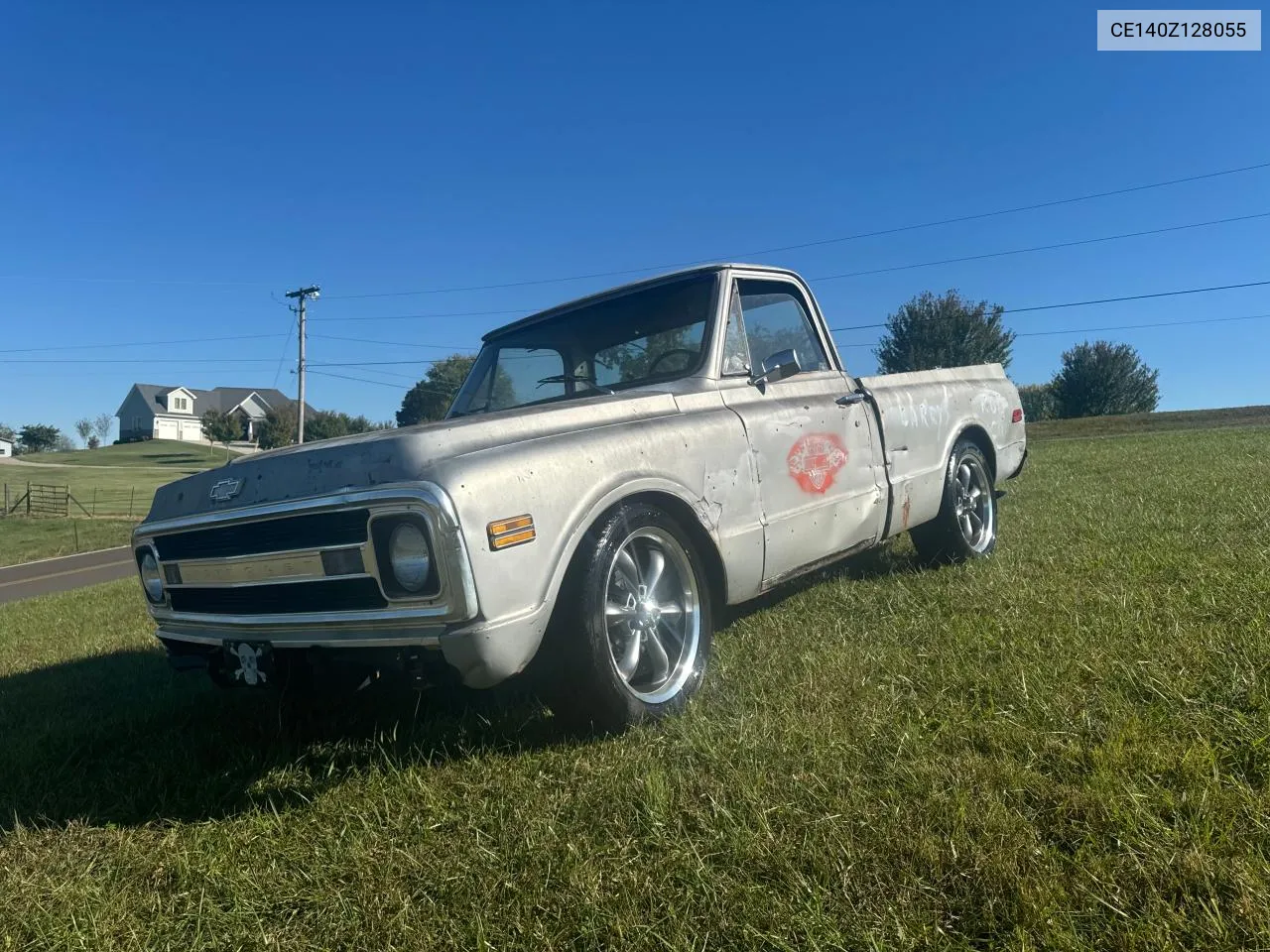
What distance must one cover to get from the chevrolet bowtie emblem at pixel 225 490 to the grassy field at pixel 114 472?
20947 mm

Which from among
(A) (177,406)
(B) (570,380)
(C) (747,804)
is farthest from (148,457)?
(C) (747,804)

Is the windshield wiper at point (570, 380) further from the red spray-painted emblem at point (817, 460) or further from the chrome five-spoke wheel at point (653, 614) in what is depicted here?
the chrome five-spoke wheel at point (653, 614)

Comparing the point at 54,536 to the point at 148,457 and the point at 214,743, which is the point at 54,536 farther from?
the point at 148,457

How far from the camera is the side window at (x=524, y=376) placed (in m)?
4.05

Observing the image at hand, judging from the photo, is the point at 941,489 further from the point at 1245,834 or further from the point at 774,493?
the point at 1245,834

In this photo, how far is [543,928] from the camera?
1673 millimetres

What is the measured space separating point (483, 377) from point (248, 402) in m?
96.1

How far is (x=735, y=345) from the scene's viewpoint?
3.71 metres

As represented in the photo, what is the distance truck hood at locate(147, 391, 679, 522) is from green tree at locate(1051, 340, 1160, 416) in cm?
6059

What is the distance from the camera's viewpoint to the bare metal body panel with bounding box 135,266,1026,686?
2.22 meters

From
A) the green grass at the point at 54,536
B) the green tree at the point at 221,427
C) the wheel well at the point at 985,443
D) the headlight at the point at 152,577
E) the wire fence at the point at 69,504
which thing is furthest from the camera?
the green tree at the point at 221,427

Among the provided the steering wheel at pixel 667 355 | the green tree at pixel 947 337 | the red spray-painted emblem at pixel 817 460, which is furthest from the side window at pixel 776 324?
the green tree at pixel 947 337

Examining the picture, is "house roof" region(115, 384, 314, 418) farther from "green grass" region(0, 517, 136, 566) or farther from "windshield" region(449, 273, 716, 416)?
"windshield" region(449, 273, 716, 416)

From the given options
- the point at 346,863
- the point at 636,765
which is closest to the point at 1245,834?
the point at 636,765
